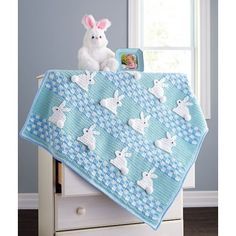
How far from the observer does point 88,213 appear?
1498 mm

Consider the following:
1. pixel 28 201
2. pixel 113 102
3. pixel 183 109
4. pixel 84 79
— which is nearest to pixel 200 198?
pixel 28 201

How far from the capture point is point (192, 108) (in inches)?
63.5

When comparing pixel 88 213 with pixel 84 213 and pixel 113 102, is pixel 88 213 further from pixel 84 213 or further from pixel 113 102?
pixel 113 102

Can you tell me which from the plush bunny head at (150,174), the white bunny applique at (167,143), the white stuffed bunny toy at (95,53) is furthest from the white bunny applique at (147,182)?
the white stuffed bunny toy at (95,53)

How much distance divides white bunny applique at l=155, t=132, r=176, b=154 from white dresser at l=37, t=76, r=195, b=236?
7.2 inches

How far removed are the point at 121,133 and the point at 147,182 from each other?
218 millimetres

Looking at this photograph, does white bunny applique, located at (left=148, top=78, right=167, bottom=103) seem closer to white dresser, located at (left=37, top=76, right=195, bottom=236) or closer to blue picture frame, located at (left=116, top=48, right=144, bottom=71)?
blue picture frame, located at (left=116, top=48, right=144, bottom=71)

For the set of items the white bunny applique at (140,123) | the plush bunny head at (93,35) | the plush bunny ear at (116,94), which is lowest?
the white bunny applique at (140,123)

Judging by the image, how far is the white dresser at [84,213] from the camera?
1411 millimetres

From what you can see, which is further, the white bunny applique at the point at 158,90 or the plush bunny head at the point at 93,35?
the plush bunny head at the point at 93,35

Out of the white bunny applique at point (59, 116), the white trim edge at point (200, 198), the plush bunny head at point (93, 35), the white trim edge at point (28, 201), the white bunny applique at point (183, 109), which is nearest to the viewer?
the white bunny applique at point (59, 116)

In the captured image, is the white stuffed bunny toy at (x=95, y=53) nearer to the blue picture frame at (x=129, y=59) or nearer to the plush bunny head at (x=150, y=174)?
the blue picture frame at (x=129, y=59)
